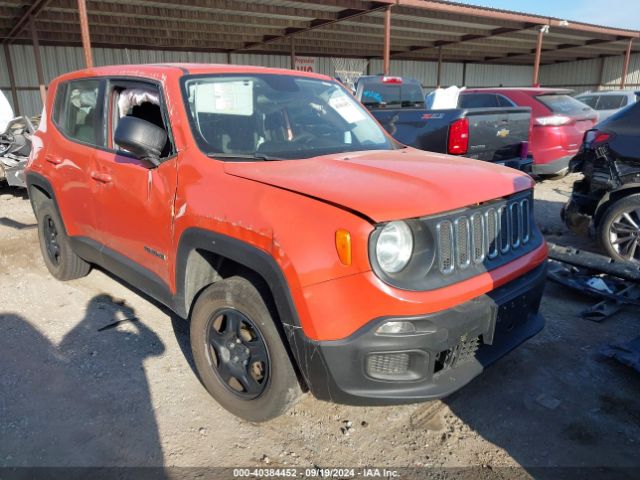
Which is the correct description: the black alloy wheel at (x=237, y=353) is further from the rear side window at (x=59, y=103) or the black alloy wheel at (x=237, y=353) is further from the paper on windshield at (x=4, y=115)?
the paper on windshield at (x=4, y=115)

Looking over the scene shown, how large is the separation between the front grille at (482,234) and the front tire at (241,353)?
2.95ft

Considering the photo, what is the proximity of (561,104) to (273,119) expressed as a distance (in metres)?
7.67

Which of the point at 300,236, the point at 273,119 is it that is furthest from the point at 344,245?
the point at 273,119

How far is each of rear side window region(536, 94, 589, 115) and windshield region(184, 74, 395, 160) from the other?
6483mm

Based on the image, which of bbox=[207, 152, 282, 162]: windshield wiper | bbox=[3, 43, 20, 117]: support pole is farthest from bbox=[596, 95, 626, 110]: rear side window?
bbox=[3, 43, 20, 117]: support pole

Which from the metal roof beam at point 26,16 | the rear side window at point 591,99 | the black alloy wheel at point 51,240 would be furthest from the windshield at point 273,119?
the rear side window at point 591,99

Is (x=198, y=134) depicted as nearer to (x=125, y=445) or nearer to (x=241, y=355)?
(x=241, y=355)

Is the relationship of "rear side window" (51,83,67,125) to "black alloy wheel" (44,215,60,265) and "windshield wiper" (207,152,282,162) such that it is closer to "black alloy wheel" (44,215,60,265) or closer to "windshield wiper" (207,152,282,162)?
"black alloy wheel" (44,215,60,265)

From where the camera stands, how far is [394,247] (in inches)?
87.1

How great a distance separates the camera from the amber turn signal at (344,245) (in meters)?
2.09

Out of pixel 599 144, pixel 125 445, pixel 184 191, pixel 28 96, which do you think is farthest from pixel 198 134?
pixel 28 96

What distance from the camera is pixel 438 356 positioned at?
232 cm

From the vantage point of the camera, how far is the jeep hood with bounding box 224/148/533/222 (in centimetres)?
217

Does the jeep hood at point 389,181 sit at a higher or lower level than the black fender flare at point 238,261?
higher
